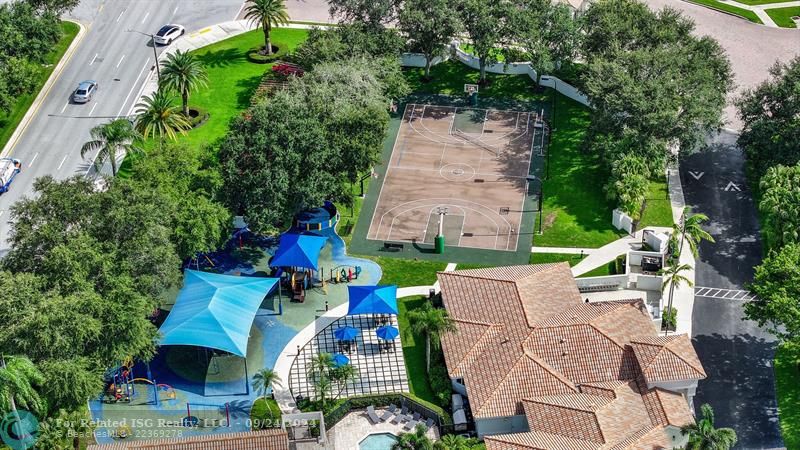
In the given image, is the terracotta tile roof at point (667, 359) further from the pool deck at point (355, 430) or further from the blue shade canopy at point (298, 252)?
the blue shade canopy at point (298, 252)

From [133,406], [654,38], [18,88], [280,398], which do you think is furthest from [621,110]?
[18,88]

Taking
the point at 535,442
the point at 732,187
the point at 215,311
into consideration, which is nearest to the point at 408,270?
the point at 215,311

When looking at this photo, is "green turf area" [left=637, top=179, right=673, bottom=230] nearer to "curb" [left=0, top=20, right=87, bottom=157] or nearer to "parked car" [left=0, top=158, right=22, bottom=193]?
"parked car" [left=0, top=158, right=22, bottom=193]

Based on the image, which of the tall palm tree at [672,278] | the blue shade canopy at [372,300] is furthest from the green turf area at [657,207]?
the blue shade canopy at [372,300]

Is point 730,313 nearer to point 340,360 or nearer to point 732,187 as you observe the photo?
point 732,187

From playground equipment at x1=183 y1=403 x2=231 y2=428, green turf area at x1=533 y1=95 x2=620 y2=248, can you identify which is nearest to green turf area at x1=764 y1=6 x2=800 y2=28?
green turf area at x1=533 y1=95 x2=620 y2=248
